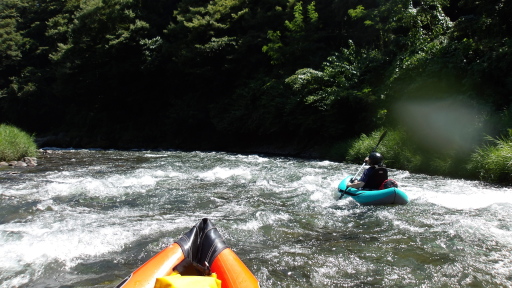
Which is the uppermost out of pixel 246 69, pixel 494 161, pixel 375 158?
pixel 246 69

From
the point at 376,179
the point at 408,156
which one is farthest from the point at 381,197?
the point at 408,156

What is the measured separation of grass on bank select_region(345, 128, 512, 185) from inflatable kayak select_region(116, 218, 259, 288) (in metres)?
7.14

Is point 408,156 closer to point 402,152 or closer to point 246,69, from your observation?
point 402,152

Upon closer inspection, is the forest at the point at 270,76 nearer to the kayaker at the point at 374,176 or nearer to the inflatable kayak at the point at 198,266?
the kayaker at the point at 374,176

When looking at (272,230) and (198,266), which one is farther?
(272,230)

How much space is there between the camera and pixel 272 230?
4984 mm

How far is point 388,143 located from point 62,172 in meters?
9.40

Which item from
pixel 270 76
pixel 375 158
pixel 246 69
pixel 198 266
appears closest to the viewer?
pixel 198 266

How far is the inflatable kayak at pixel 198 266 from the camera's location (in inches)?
96.5

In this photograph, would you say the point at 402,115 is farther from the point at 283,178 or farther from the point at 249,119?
the point at 249,119

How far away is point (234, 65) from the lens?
19906mm

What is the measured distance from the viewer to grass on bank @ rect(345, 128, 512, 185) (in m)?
7.96

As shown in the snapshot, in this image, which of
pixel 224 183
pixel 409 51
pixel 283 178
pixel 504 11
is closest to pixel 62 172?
pixel 224 183

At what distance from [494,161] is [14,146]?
13.9 metres
